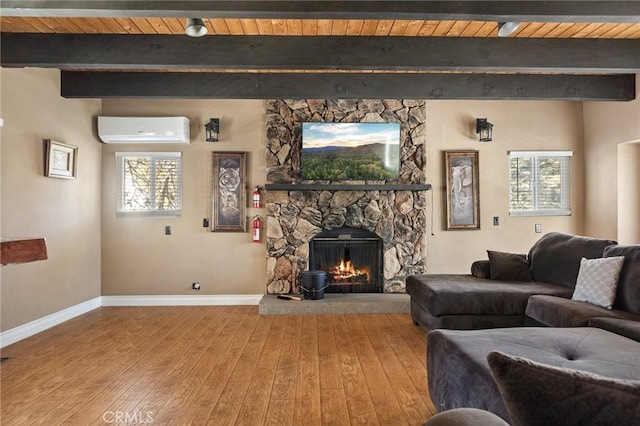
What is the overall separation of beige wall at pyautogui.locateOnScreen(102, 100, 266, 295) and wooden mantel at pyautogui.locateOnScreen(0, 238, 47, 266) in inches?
83.7

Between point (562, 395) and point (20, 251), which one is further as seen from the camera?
point (20, 251)

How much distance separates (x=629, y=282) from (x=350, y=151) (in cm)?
322

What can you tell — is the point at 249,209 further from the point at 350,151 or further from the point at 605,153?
the point at 605,153

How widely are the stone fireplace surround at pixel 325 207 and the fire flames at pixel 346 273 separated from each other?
318mm

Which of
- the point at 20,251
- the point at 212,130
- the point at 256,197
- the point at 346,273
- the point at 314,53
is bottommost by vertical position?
the point at 346,273

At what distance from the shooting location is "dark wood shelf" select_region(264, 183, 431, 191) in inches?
191

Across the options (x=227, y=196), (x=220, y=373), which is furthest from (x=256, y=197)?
(x=220, y=373)

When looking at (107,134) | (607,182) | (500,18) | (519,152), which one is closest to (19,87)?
(107,134)

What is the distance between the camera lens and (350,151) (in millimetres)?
4965

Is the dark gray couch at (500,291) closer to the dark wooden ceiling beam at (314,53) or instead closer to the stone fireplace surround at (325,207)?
the stone fireplace surround at (325,207)
